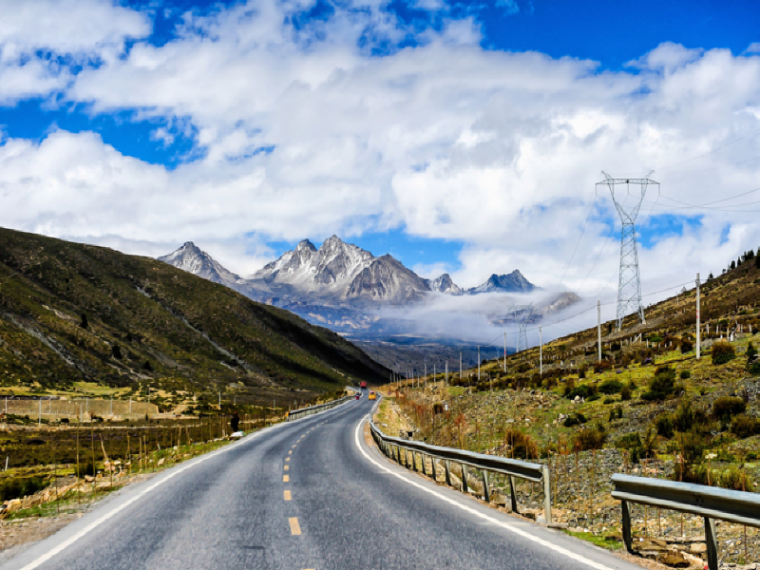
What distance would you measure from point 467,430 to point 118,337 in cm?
10407

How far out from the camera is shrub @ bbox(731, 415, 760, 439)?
18.9 m

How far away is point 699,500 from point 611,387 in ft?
90.6

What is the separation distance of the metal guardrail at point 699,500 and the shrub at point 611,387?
25.7 metres

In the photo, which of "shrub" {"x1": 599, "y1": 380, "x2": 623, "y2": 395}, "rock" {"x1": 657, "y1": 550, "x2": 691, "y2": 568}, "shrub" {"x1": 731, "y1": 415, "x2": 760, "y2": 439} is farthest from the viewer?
"shrub" {"x1": 599, "y1": 380, "x2": 623, "y2": 395}

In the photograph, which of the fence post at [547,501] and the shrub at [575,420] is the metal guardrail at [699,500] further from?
the shrub at [575,420]

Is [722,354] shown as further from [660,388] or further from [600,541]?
[600,541]

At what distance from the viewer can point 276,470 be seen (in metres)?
18.2

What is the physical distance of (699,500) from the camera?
695 centimetres

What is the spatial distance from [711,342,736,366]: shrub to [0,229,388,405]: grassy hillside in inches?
2649

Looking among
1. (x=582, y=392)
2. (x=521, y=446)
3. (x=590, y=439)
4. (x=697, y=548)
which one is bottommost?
(x=521, y=446)

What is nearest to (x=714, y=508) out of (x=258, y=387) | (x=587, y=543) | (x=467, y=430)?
(x=587, y=543)

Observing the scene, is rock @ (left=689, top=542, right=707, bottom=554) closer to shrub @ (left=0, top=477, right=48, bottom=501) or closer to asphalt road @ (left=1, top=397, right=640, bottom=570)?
asphalt road @ (left=1, top=397, right=640, bottom=570)

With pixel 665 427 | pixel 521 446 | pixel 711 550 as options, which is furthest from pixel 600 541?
pixel 521 446

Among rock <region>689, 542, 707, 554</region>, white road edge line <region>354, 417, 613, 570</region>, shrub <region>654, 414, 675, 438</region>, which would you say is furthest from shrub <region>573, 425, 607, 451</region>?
rock <region>689, 542, 707, 554</region>
